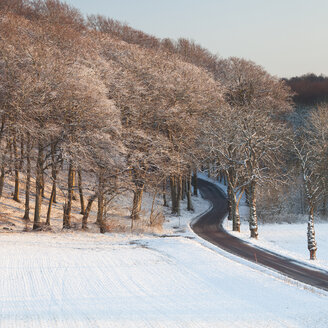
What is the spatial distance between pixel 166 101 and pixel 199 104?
15.7 ft

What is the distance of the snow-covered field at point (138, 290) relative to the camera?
11.5 metres

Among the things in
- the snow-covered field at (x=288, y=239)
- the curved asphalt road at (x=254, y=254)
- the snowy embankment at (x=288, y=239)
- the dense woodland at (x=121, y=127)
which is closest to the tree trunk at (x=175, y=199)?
the dense woodland at (x=121, y=127)

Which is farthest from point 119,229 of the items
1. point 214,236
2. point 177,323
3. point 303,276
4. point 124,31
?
point 124,31

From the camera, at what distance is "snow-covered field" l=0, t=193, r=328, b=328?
11.5m

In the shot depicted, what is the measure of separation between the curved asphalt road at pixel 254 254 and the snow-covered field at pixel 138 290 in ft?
6.58

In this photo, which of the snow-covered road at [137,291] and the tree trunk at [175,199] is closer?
the snow-covered road at [137,291]

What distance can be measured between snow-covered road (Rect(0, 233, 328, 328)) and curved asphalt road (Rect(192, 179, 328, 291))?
231 cm

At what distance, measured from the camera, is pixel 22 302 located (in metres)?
12.2

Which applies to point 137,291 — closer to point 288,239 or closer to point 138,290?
point 138,290

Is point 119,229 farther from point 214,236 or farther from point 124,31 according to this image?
point 124,31

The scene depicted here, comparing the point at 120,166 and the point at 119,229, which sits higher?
the point at 120,166

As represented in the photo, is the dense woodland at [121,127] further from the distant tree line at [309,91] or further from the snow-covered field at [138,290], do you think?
the distant tree line at [309,91]

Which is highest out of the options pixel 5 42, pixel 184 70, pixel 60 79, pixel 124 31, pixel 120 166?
pixel 124 31

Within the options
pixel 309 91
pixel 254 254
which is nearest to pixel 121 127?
pixel 254 254
